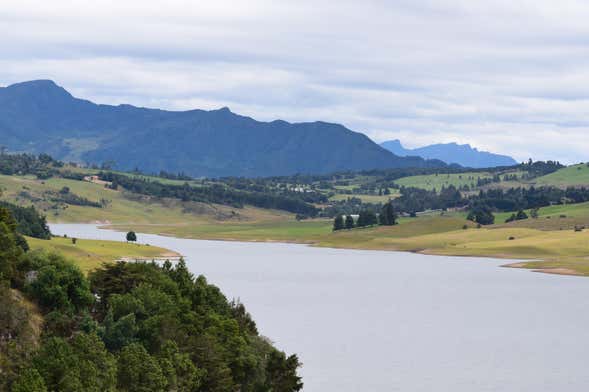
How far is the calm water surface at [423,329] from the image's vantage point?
91312 millimetres

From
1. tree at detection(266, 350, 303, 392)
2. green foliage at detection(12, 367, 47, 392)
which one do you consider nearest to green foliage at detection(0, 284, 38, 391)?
green foliage at detection(12, 367, 47, 392)

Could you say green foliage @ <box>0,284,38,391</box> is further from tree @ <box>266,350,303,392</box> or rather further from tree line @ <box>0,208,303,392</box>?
tree @ <box>266,350,303,392</box>

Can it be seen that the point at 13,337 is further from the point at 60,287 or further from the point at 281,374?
the point at 281,374

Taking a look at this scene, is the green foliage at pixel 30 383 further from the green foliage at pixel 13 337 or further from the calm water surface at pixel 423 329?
the calm water surface at pixel 423 329

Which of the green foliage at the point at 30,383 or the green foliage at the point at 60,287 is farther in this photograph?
the green foliage at the point at 60,287

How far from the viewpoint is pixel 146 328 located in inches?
2771

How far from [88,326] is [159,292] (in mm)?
10064

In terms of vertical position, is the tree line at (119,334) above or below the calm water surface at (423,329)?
above

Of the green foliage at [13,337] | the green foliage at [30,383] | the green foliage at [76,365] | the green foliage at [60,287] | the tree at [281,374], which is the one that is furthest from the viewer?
the tree at [281,374]

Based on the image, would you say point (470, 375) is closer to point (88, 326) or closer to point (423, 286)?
point (88, 326)

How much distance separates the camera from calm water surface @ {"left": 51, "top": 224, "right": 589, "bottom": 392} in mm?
91312

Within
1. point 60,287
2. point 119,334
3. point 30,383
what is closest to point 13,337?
point 60,287

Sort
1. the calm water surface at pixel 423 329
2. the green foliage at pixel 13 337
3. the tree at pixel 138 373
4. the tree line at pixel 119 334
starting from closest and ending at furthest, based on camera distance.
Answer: the green foliage at pixel 13 337 → the tree line at pixel 119 334 → the tree at pixel 138 373 → the calm water surface at pixel 423 329

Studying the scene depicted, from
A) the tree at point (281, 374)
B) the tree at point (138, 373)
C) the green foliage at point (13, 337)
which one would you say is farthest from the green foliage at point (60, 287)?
the tree at point (281, 374)
